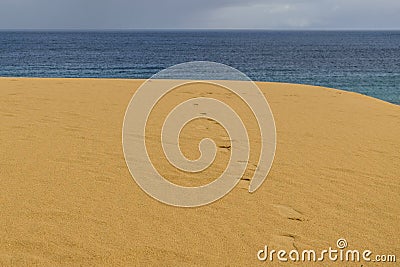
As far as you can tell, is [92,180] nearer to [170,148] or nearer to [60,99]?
[170,148]

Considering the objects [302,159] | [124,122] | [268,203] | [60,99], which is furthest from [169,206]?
[60,99]

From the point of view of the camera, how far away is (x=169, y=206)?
406 centimetres

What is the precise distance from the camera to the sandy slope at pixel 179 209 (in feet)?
10.6

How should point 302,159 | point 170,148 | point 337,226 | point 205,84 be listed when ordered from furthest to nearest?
point 205,84 < point 170,148 < point 302,159 < point 337,226

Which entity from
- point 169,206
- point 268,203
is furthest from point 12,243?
point 268,203

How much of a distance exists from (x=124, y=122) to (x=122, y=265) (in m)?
4.88

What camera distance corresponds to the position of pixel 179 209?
13.1ft

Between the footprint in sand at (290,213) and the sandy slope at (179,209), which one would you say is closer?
the sandy slope at (179,209)

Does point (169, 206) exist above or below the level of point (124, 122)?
below

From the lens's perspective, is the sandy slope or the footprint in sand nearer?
the sandy slope

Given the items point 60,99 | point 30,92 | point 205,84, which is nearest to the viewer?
point 60,99

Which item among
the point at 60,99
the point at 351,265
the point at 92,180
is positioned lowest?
the point at 351,265

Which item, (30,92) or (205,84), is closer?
(30,92)

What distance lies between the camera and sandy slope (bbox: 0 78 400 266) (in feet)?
10.6
